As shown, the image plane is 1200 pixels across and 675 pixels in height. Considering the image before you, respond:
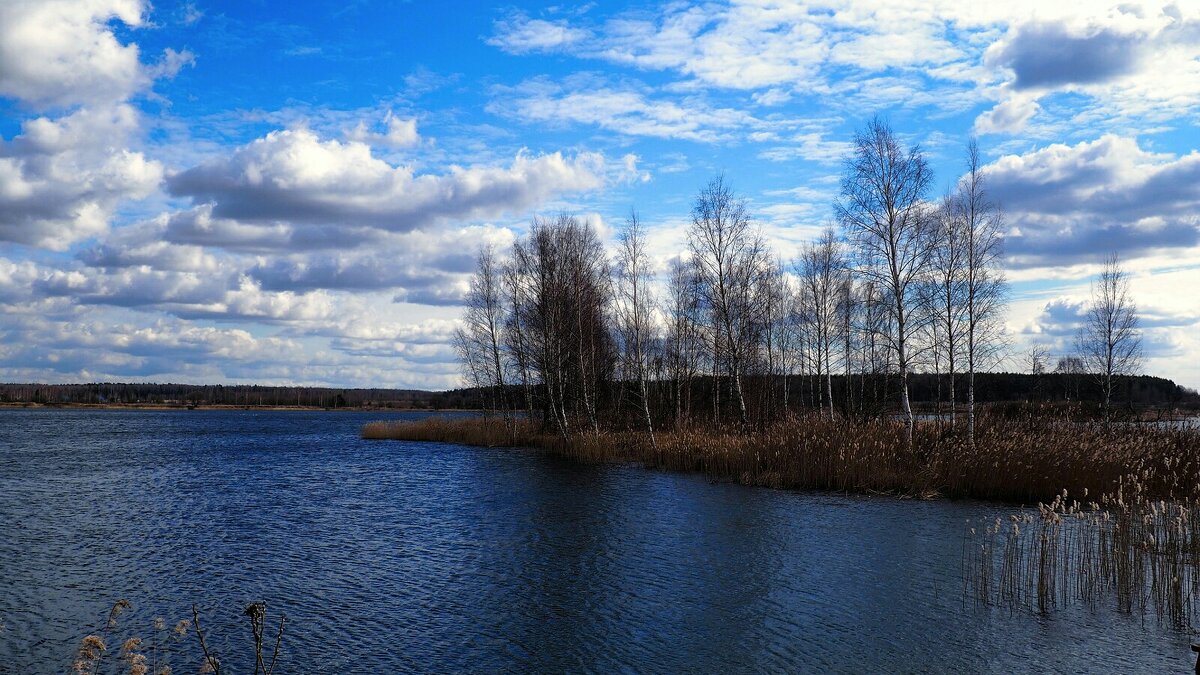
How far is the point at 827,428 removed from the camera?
2591 centimetres

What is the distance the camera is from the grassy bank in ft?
68.0

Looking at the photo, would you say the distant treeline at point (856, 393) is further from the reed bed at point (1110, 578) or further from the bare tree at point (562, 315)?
the reed bed at point (1110, 578)

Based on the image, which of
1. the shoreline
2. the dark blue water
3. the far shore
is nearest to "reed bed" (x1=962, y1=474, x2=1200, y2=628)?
the dark blue water

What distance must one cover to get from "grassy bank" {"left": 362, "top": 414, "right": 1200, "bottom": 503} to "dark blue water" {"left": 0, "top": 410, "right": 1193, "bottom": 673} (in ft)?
4.75

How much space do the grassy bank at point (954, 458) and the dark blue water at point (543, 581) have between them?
4.75 feet

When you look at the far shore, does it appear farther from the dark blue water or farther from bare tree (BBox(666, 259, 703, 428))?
the dark blue water

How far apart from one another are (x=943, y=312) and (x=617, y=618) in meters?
22.8

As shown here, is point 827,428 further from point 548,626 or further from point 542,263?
point 542,263

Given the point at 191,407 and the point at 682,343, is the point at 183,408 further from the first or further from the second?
the point at 682,343

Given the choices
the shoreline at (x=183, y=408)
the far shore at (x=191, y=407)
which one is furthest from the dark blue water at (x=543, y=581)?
the far shore at (x=191, y=407)

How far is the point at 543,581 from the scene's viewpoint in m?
13.6

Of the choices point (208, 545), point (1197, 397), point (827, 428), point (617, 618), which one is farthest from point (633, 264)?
point (1197, 397)

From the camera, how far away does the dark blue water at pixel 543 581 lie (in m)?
9.62

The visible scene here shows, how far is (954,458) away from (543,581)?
48.4 feet
